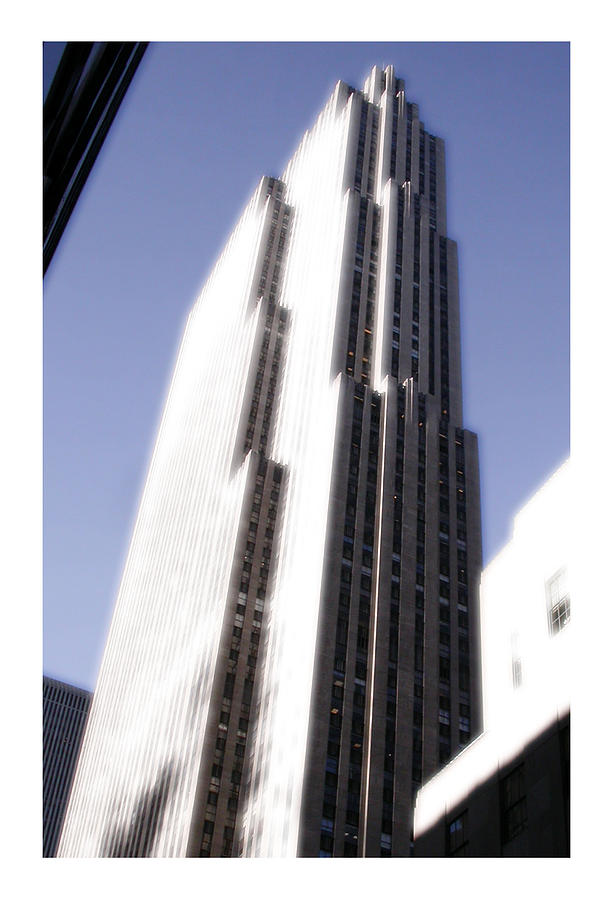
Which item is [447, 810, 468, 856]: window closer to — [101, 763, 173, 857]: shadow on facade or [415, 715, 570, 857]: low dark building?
[415, 715, 570, 857]: low dark building

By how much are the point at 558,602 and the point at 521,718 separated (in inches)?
176

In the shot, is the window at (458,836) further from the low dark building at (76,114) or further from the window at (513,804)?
the low dark building at (76,114)

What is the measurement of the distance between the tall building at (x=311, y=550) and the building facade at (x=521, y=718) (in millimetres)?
50669

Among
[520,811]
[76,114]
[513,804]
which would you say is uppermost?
[76,114]

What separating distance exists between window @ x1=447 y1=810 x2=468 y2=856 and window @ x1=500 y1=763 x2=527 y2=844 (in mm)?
2405

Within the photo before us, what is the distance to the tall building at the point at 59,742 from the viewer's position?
173 metres

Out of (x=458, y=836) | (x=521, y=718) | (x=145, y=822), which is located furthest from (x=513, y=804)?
(x=145, y=822)

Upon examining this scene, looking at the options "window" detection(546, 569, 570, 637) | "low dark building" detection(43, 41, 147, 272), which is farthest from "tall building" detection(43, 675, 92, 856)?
"low dark building" detection(43, 41, 147, 272)

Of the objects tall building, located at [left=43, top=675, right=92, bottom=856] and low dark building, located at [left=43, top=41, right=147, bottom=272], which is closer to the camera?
low dark building, located at [left=43, top=41, right=147, bottom=272]

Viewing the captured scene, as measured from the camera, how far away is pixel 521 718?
29016mm

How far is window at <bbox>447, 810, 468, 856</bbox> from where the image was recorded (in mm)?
31245

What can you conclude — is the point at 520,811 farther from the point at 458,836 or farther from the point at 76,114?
the point at 76,114

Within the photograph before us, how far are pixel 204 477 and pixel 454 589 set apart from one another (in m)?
45.7

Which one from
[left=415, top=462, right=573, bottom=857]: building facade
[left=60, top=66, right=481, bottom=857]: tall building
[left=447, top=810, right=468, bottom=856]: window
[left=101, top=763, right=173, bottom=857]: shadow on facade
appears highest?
[left=60, top=66, right=481, bottom=857]: tall building
